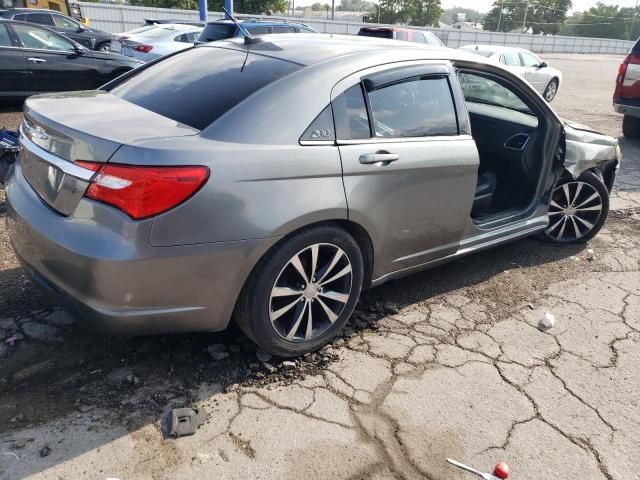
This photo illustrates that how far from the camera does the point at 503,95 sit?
189 inches

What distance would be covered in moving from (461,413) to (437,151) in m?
1.51

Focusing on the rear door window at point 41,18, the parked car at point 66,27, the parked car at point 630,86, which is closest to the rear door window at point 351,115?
the parked car at point 630,86

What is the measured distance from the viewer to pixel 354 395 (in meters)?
2.75

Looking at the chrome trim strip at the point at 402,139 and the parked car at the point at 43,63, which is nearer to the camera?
the chrome trim strip at the point at 402,139

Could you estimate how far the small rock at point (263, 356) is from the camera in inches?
115

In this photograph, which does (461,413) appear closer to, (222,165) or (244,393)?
(244,393)

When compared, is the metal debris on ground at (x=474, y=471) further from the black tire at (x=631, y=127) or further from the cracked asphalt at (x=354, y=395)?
the black tire at (x=631, y=127)

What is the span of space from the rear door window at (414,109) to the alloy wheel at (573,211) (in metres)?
1.76

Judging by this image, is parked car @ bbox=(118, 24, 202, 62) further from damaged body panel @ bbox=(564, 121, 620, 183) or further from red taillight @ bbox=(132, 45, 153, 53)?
damaged body panel @ bbox=(564, 121, 620, 183)

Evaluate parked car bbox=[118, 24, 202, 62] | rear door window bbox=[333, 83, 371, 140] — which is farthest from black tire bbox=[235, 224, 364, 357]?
parked car bbox=[118, 24, 202, 62]

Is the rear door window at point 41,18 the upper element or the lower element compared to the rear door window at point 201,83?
lower

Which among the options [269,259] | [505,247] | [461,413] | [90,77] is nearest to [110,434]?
[269,259]

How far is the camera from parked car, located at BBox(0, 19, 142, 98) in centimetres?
857

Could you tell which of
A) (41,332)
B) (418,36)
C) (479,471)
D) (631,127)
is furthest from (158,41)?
(479,471)
